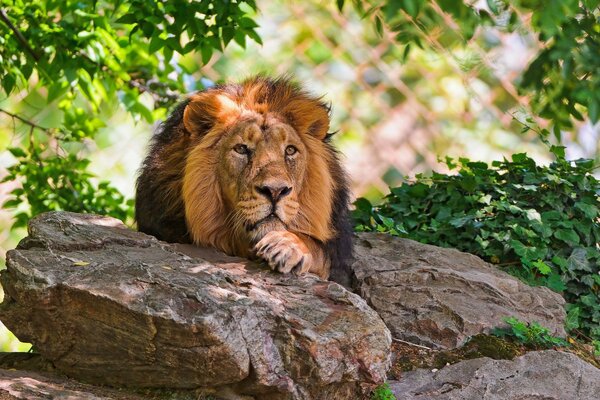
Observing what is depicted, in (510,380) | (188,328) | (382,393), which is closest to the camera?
(188,328)

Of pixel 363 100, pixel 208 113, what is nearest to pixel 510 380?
pixel 208 113

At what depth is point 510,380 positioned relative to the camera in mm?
4492

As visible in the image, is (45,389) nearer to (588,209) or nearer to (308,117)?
(308,117)

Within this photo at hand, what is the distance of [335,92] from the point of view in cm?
993

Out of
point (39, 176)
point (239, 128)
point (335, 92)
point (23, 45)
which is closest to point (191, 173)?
point (239, 128)

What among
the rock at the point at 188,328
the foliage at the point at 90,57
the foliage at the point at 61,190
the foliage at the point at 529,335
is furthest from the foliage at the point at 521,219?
the rock at the point at 188,328

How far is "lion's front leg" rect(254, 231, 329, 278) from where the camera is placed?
462 cm

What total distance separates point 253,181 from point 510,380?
59.0 inches

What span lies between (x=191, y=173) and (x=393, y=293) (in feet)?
4.14

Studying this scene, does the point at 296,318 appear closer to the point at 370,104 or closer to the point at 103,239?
the point at 103,239

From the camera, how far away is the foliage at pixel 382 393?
4242 millimetres

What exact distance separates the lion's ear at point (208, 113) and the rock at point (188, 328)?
104 cm

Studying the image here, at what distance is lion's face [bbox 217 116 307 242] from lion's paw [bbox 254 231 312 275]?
0.36ft

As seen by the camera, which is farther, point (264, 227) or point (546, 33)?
point (264, 227)
